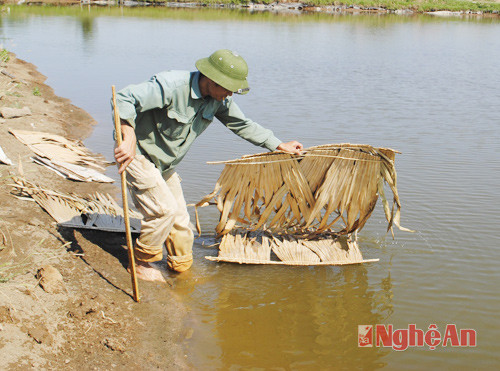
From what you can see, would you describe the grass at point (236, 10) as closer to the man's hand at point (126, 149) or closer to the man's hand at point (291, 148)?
the man's hand at point (291, 148)

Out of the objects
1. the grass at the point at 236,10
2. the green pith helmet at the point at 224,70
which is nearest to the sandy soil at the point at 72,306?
the green pith helmet at the point at 224,70

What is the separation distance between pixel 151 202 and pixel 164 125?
1.86 ft

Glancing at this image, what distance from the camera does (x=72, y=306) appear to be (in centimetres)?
370

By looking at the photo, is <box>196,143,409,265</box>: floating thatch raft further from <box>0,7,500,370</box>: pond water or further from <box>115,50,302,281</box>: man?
<box>115,50,302,281</box>: man

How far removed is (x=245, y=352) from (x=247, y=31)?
25009 mm

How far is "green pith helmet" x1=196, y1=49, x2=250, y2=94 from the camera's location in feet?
12.7

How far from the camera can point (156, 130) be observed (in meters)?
4.11

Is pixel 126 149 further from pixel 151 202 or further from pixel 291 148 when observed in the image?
pixel 291 148

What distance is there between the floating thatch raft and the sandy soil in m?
0.96

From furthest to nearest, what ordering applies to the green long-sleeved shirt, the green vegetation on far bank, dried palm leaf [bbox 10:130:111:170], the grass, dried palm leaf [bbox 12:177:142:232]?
1. the green vegetation on far bank
2. the grass
3. dried palm leaf [bbox 10:130:111:170]
4. dried palm leaf [bbox 12:177:142:232]
5. the green long-sleeved shirt

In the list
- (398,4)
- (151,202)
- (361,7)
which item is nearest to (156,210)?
(151,202)

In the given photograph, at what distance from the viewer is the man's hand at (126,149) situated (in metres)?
3.61

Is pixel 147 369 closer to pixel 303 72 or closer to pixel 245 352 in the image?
pixel 245 352

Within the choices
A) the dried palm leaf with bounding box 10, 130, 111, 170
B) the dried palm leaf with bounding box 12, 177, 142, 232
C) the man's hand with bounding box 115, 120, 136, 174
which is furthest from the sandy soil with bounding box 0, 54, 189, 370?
the dried palm leaf with bounding box 10, 130, 111, 170
